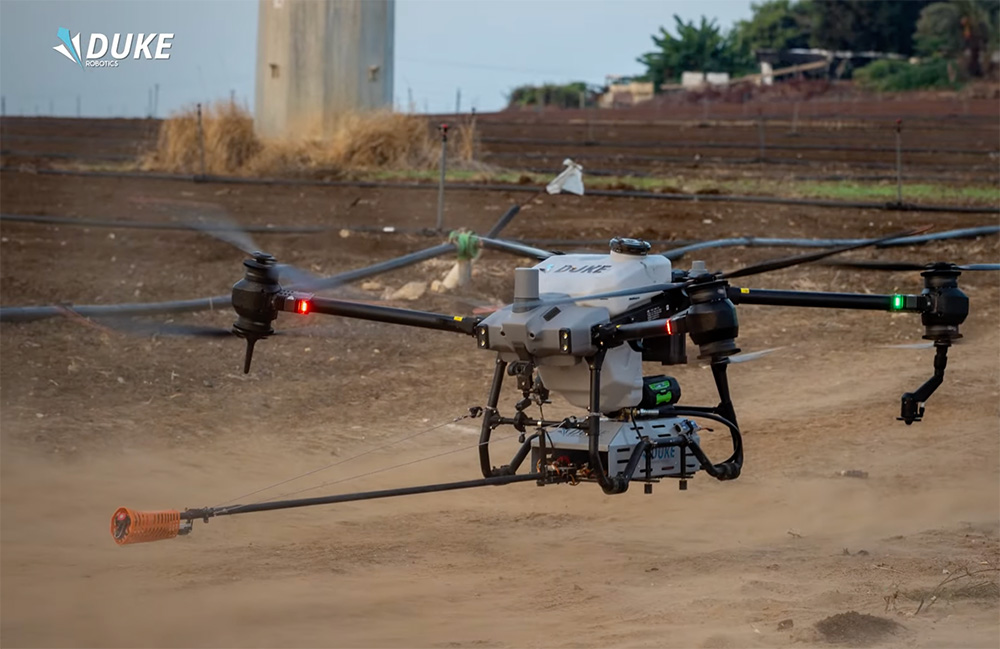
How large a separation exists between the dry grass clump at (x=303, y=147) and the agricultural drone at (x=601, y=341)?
666 inches

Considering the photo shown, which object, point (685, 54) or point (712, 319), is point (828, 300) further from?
point (685, 54)

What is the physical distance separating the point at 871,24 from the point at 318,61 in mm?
38778

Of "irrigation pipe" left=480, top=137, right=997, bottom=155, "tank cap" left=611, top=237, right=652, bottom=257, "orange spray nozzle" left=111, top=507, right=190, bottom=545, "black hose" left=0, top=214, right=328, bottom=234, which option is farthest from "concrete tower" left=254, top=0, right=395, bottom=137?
"orange spray nozzle" left=111, top=507, right=190, bottom=545

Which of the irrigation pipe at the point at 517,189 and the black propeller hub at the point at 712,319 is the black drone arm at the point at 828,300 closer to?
the black propeller hub at the point at 712,319

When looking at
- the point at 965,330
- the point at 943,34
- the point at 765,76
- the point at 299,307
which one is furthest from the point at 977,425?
the point at 943,34

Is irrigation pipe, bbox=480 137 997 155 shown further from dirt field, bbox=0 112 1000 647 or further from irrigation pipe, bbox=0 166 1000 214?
dirt field, bbox=0 112 1000 647

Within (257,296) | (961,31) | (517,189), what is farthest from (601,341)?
(961,31)

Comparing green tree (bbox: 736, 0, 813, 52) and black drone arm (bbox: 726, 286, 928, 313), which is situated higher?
green tree (bbox: 736, 0, 813, 52)

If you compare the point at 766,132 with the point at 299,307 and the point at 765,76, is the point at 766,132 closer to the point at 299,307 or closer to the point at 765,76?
the point at 765,76

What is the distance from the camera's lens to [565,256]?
5555 millimetres

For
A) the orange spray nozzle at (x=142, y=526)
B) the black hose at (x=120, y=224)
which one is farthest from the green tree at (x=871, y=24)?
the orange spray nozzle at (x=142, y=526)

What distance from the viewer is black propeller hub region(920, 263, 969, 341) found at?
5.79 metres

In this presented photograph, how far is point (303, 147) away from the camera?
2319cm

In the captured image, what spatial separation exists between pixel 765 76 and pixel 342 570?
45620 millimetres
